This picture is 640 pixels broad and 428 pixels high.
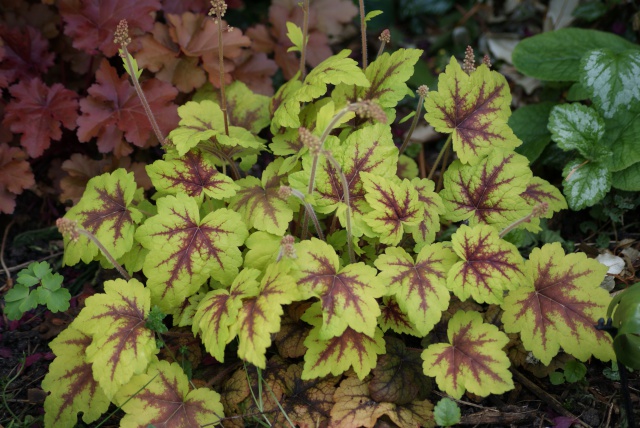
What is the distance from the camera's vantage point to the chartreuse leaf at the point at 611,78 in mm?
2688

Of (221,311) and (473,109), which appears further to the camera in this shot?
(473,109)

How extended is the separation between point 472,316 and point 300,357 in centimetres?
71

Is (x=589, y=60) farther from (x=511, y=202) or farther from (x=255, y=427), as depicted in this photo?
(x=255, y=427)

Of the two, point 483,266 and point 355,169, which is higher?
point 355,169

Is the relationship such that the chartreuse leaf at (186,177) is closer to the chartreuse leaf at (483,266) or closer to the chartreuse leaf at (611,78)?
the chartreuse leaf at (483,266)

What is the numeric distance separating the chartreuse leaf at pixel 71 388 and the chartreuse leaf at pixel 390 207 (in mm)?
1141

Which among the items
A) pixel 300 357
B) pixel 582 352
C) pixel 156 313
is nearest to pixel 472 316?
pixel 582 352

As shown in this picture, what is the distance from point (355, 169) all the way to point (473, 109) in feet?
1.92

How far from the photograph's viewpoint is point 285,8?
3301 millimetres

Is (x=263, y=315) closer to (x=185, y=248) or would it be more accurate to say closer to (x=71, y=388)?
(x=185, y=248)

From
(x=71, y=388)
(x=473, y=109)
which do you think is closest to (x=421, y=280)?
(x=473, y=109)

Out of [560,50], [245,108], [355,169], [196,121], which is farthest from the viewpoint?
[560,50]

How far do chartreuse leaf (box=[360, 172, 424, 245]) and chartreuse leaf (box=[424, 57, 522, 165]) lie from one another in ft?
1.22

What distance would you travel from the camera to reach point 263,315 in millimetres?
1889
